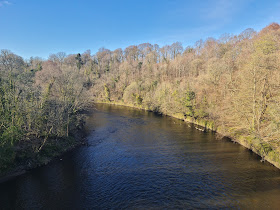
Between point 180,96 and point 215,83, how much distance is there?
33.1 ft

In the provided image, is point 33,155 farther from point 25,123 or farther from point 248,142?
point 248,142

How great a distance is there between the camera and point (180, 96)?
4412cm

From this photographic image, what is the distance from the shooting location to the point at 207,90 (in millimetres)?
38531

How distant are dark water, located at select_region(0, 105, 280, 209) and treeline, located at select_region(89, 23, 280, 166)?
14.6 ft

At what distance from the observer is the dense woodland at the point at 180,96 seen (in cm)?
1822

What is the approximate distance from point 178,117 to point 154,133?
54.3ft

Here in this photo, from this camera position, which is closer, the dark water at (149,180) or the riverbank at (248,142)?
the dark water at (149,180)

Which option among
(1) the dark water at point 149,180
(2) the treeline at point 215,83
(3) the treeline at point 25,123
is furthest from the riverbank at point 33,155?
(2) the treeline at point 215,83

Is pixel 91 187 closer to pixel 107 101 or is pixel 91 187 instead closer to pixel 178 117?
pixel 178 117

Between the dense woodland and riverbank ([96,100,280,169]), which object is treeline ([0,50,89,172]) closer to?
the dense woodland

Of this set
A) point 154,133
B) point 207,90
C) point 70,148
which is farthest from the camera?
point 207,90

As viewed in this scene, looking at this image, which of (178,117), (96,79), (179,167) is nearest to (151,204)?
(179,167)

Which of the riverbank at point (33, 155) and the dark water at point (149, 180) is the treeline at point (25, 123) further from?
the dark water at point (149, 180)

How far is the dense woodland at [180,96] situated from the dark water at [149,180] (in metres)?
3.45
